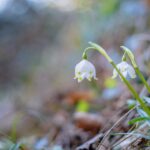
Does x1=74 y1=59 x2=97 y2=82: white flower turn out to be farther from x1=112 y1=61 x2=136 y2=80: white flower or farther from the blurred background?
A: the blurred background

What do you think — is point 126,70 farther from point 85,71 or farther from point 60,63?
point 60,63

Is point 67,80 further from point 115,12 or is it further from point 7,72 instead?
point 7,72

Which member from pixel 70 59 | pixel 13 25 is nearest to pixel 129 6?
pixel 70 59

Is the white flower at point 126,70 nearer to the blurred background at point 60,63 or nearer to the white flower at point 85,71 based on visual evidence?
the white flower at point 85,71

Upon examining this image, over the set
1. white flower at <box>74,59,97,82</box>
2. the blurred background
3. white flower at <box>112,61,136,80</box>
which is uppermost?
the blurred background

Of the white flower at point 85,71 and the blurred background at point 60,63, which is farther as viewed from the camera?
the blurred background at point 60,63

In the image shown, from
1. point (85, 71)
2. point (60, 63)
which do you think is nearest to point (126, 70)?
point (85, 71)

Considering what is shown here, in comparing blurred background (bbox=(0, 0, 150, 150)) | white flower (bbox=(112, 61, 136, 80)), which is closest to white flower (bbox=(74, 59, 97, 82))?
white flower (bbox=(112, 61, 136, 80))

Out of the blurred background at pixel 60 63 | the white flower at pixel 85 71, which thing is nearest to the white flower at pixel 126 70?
the white flower at pixel 85 71
